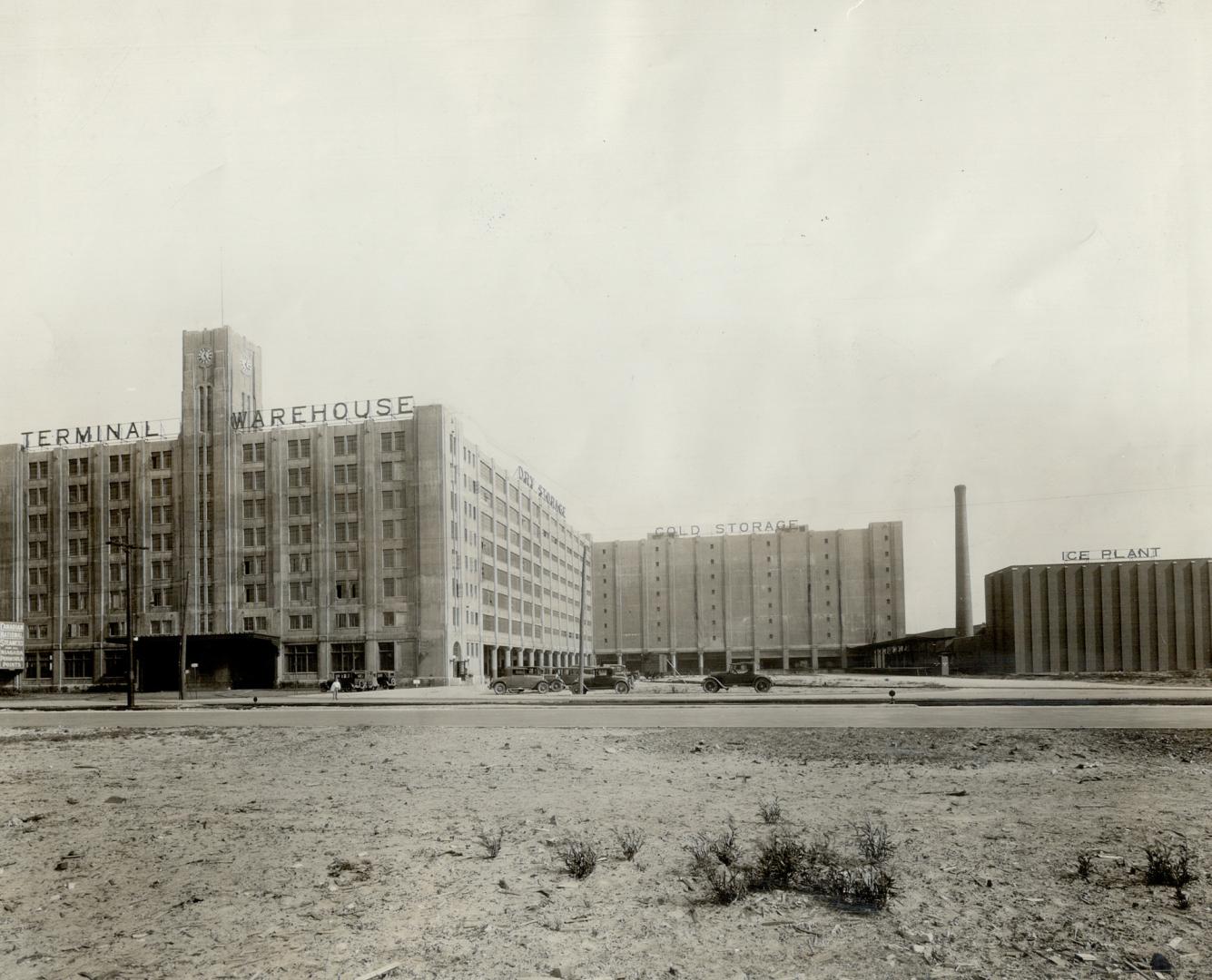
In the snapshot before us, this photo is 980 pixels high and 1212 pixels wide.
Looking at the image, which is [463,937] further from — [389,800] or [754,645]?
[754,645]

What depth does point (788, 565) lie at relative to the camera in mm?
120688

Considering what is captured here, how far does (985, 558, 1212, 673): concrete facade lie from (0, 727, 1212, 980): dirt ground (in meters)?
72.9

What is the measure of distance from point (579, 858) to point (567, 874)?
234 millimetres

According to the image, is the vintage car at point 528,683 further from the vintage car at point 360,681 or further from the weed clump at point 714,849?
the weed clump at point 714,849

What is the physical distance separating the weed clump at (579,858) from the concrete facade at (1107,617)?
272 ft

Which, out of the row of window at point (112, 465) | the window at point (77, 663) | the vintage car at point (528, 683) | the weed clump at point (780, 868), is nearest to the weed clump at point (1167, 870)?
the weed clump at point (780, 868)

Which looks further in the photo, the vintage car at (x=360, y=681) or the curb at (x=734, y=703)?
the vintage car at (x=360, y=681)

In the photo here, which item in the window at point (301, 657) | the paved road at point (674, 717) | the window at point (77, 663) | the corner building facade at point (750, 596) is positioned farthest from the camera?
the corner building facade at point (750, 596)

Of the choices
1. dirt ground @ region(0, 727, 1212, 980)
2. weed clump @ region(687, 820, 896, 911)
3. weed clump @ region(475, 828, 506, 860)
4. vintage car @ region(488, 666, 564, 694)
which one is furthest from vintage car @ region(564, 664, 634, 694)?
weed clump @ region(687, 820, 896, 911)

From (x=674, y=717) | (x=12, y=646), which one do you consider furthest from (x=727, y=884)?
(x=12, y=646)

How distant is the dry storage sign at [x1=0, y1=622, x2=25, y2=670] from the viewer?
2562 inches

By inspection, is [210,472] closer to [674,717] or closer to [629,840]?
[674,717]

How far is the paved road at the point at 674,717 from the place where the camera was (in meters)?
22.1

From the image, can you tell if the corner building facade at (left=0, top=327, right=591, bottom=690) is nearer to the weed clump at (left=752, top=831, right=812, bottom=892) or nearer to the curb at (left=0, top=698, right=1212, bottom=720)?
the curb at (left=0, top=698, right=1212, bottom=720)
